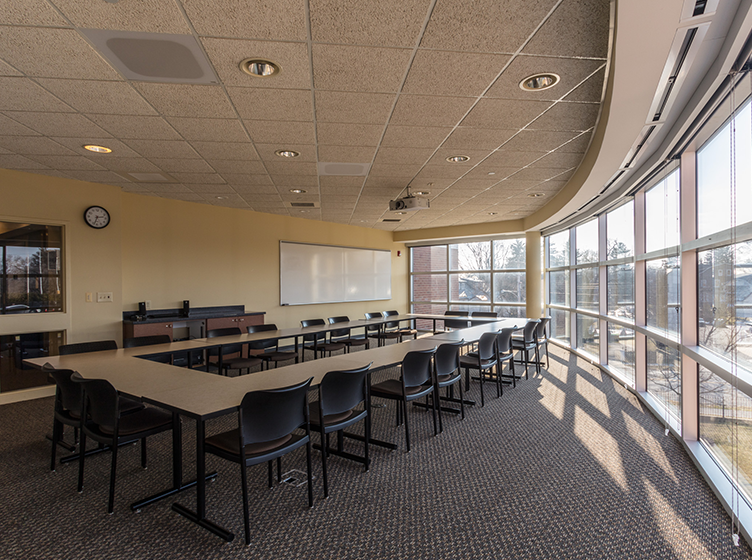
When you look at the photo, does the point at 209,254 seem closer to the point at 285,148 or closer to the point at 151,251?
the point at 151,251

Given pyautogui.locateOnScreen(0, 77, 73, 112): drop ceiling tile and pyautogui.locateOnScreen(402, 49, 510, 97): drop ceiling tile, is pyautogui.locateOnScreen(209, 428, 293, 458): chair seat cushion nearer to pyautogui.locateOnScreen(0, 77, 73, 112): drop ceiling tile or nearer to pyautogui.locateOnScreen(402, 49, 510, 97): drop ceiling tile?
pyautogui.locateOnScreen(402, 49, 510, 97): drop ceiling tile

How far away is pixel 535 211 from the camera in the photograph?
28.3 feet

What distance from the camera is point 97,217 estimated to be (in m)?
5.82

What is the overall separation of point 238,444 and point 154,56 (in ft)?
8.44

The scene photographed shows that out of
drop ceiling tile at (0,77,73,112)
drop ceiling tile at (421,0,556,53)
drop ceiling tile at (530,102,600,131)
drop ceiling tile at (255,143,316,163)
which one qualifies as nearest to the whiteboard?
drop ceiling tile at (255,143,316,163)

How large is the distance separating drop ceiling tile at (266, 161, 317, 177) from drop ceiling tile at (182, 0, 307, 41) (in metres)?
2.56

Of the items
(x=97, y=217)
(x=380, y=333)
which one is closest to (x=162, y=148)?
(x=97, y=217)

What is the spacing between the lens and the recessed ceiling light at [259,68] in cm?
266

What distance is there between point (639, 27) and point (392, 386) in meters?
3.26

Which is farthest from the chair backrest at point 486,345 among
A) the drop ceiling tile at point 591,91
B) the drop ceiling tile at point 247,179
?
the drop ceiling tile at point 247,179

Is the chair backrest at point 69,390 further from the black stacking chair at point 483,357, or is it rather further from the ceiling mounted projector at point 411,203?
the ceiling mounted projector at point 411,203

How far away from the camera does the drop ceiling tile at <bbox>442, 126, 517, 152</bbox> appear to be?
3.91m

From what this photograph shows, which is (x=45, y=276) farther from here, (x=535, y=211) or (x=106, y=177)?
(x=535, y=211)

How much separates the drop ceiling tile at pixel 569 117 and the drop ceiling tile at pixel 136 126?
351cm
